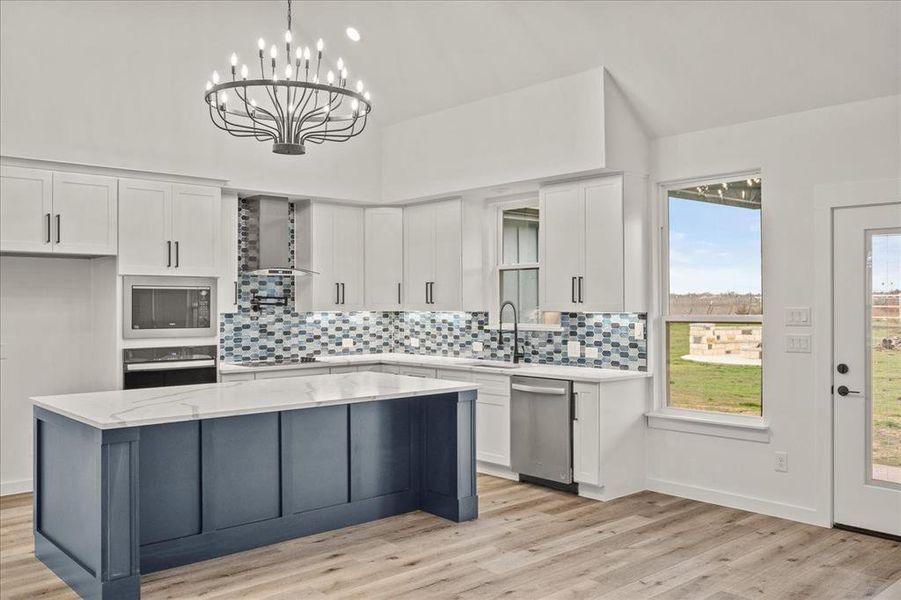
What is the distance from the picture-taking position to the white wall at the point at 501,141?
575 centimetres

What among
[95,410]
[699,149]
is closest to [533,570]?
[95,410]

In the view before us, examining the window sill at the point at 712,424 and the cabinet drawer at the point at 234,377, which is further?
the cabinet drawer at the point at 234,377

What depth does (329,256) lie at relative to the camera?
7391mm

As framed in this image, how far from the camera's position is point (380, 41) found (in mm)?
6445

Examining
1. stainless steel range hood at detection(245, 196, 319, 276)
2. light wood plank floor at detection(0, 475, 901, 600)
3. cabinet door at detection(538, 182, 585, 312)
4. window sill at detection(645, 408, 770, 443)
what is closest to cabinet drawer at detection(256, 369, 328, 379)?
stainless steel range hood at detection(245, 196, 319, 276)

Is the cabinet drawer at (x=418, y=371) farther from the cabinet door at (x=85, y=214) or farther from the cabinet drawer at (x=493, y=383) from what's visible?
the cabinet door at (x=85, y=214)

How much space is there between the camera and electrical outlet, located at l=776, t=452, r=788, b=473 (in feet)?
16.9

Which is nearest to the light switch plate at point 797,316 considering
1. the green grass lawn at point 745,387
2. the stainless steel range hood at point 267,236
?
the green grass lawn at point 745,387

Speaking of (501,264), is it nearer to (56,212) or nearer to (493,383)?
(493,383)

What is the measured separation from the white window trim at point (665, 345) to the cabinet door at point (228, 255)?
11.7ft

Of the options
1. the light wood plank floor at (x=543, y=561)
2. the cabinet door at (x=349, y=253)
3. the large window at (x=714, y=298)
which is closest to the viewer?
the light wood plank floor at (x=543, y=561)

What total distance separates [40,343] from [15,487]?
1.11m

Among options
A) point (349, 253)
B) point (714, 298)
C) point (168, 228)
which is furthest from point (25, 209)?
point (714, 298)

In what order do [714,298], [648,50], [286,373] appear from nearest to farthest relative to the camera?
[648,50], [714,298], [286,373]
